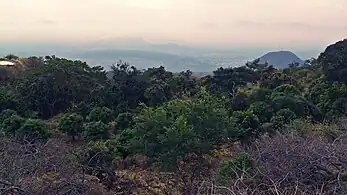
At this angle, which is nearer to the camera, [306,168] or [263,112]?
[306,168]

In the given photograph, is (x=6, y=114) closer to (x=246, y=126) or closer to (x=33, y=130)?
(x=33, y=130)

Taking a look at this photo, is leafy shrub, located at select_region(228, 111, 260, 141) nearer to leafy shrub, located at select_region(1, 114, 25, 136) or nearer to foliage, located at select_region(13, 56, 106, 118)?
leafy shrub, located at select_region(1, 114, 25, 136)

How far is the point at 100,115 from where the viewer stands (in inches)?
626

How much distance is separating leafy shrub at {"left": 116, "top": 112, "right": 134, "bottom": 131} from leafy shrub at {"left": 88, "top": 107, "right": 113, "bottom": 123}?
2.02 feet

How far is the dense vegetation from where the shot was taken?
680 cm

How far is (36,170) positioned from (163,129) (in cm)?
419

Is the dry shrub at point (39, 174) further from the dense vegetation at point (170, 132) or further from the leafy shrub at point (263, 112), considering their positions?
the leafy shrub at point (263, 112)

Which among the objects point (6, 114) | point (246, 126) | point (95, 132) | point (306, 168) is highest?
point (306, 168)

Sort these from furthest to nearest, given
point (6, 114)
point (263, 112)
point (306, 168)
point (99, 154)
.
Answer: point (6, 114), point (263, 112), point (99, 154), point (306, 168)

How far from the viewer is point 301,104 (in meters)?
14.7

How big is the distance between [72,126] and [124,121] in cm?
180

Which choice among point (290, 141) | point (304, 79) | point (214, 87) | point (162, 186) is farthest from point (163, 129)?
point (304, 79)

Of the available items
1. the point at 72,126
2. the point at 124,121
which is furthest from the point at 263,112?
the point at 72,126

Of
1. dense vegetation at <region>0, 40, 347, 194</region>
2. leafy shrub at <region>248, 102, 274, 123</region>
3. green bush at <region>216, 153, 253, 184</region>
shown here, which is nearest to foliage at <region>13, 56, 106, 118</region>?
dense vegetation at <region>0, 40, 347, 194</region>
